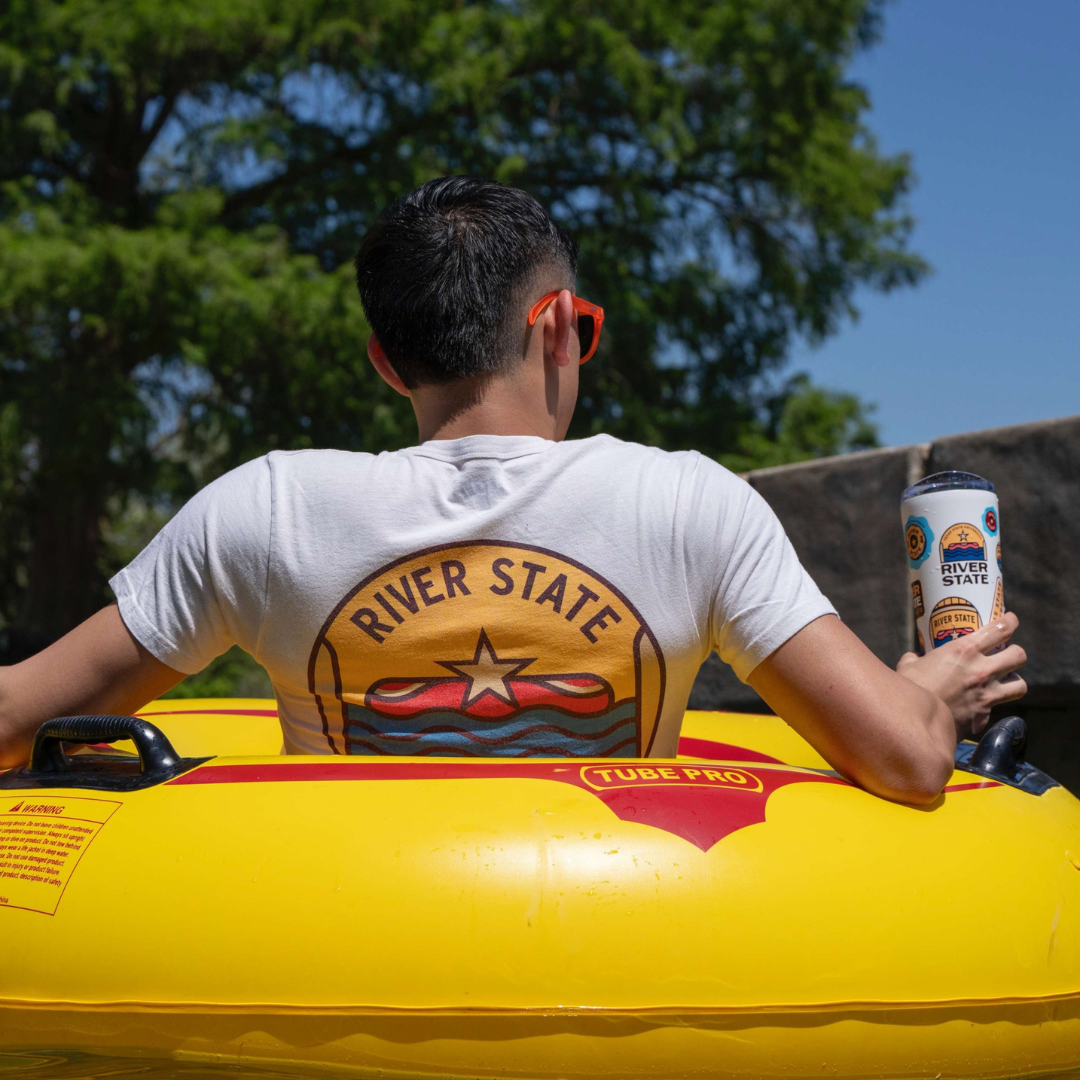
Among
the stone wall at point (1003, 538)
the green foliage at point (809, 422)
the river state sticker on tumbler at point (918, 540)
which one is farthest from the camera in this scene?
the green foliage at point (809, 422)

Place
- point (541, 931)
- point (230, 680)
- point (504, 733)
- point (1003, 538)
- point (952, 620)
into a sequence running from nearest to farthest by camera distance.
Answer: point (541, 931) → point (504, 733) → point (952, 620) → point (1003, 538) → point (230, 680)

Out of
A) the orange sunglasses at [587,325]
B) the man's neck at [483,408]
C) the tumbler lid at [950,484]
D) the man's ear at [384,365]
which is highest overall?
the orange sunglasses at [587,325]

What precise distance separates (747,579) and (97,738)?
0.86 metres

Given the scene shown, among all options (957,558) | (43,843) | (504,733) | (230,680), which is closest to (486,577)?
(504,733)

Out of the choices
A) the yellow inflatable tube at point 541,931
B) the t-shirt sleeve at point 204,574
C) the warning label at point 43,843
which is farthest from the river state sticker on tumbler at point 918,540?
the warning label at point 43,843

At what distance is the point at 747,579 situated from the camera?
1.47m

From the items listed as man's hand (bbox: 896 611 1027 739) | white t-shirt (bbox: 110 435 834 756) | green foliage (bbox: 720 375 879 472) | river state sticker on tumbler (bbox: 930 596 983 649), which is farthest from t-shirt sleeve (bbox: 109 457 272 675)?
green foliage (bbox: 720 375 879 472)

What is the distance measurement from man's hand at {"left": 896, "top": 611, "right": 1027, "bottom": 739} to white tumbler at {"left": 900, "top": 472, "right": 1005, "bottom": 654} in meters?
0.03

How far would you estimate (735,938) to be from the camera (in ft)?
4.39

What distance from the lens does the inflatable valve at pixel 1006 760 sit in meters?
1.74

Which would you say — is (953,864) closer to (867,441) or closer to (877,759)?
(877,759)

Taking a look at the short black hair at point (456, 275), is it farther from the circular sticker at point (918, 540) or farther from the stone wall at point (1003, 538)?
the stone wall at point (1003, 538)

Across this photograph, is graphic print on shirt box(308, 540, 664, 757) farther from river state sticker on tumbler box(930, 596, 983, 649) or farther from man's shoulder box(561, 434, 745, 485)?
river state sticker on tumbler box(930, 596, 983, 649)

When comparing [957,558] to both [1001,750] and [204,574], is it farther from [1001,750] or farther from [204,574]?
[204,574]
